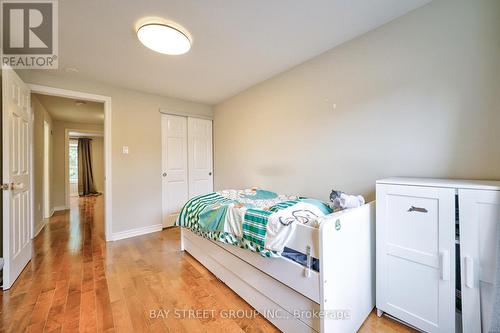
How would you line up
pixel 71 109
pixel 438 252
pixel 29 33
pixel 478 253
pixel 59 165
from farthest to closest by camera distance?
1. pixel 59 165
2. pixel 71 109
3. pixel 29 33
4. pixel 438 252
5. pixel 478 253

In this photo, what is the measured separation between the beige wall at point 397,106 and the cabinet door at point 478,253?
1.41ft

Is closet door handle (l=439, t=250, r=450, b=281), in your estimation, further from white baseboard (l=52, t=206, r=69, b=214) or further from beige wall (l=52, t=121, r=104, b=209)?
beige wall (l=52, t=121, r=104, b=209)

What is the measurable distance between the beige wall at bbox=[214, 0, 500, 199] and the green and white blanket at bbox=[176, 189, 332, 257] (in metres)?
0.64

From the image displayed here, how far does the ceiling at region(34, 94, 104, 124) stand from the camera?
373 centimetres

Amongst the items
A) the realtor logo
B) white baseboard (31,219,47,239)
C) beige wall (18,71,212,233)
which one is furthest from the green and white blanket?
white baseboard (31,219,47,239)

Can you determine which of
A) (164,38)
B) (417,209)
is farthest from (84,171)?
(417,209)

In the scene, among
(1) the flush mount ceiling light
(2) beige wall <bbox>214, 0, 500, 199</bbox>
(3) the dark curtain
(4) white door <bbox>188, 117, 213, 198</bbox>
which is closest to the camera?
(2) beige wall <bbox>214, 0, 500, 199</bbox>

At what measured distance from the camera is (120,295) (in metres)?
1.76

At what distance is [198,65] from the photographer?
98.1 inches

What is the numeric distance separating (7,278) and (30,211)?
0.86 meters

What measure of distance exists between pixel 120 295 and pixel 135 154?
218 centimetres

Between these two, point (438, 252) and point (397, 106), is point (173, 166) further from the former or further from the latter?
point (438, 252)

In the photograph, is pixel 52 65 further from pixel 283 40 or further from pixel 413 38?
pixel 413 38

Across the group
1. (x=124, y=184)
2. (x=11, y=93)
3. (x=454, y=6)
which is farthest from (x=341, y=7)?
(x=124, y=184)
